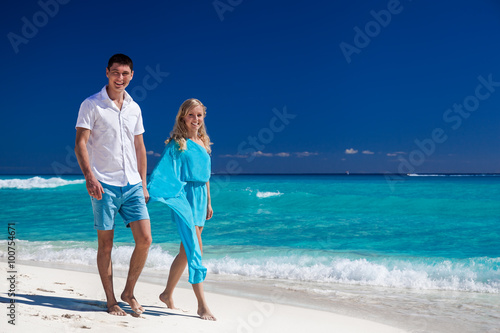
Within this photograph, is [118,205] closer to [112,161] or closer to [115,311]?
[112,161]

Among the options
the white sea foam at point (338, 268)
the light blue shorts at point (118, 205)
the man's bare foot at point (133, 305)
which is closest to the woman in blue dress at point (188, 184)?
the light blue shorts at point (118, 205)

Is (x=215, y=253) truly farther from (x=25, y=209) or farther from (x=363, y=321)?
(x=25, y=209)

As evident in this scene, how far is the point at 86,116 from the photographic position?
3.00 metres

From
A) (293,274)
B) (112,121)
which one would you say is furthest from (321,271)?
(112,121)

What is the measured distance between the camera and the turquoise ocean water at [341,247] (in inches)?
209

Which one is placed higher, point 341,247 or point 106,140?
point 106,140

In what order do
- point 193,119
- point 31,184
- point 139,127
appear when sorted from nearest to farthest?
point 139,127, point 193,119, point 31,184

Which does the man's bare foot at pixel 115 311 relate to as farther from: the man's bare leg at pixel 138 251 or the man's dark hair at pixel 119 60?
the man's dark hair at pixel 119 60

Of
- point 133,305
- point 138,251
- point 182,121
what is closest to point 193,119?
point 182,121

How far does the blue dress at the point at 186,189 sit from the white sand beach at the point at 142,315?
42cm

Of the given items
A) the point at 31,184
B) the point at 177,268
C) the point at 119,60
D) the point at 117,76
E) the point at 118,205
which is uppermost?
the point at 31,184

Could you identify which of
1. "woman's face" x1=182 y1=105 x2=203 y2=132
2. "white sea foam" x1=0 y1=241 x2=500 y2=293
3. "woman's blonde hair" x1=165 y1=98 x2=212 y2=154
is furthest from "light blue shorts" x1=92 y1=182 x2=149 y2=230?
"white sea foam" x1=0 y1=241 x2=500 y2=293

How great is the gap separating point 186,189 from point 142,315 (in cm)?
103

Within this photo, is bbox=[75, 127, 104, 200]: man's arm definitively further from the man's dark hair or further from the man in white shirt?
the man's dark hair
